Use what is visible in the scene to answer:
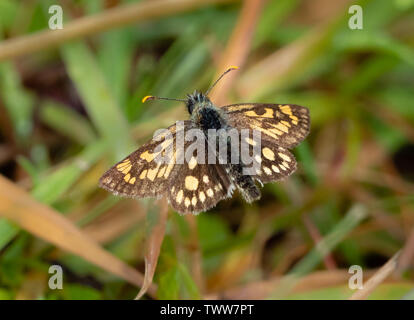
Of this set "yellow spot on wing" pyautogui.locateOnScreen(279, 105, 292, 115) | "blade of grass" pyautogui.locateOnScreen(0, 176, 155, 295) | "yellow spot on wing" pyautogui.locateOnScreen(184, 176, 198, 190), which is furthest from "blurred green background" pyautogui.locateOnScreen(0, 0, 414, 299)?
"yellow spot on wing" pyautogui.locateOnScreen(279, 105, 292, 115)

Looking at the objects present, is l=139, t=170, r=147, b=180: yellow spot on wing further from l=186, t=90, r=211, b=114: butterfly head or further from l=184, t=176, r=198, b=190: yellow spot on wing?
l=186, t=90, r=211, b=114: butterfly head

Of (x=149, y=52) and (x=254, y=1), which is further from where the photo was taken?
(x=149, y=52)

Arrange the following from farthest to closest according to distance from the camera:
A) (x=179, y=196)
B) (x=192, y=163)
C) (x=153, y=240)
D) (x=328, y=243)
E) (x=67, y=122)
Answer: (x=67, y=122), (x=328, y=243), (x=192, y=163), (x=179, y=196), (x=153, y=240)

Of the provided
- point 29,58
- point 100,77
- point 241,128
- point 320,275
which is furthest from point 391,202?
point 29,58

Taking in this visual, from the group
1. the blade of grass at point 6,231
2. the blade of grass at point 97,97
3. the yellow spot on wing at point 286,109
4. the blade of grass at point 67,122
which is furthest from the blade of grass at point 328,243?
the blade of grass at point 67,122

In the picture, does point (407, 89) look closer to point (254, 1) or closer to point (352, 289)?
point (254, 1)

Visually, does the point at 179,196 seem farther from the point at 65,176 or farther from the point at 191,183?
the point at 65,176

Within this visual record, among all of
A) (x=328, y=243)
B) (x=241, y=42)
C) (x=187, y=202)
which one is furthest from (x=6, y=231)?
(x=241, y=42)
